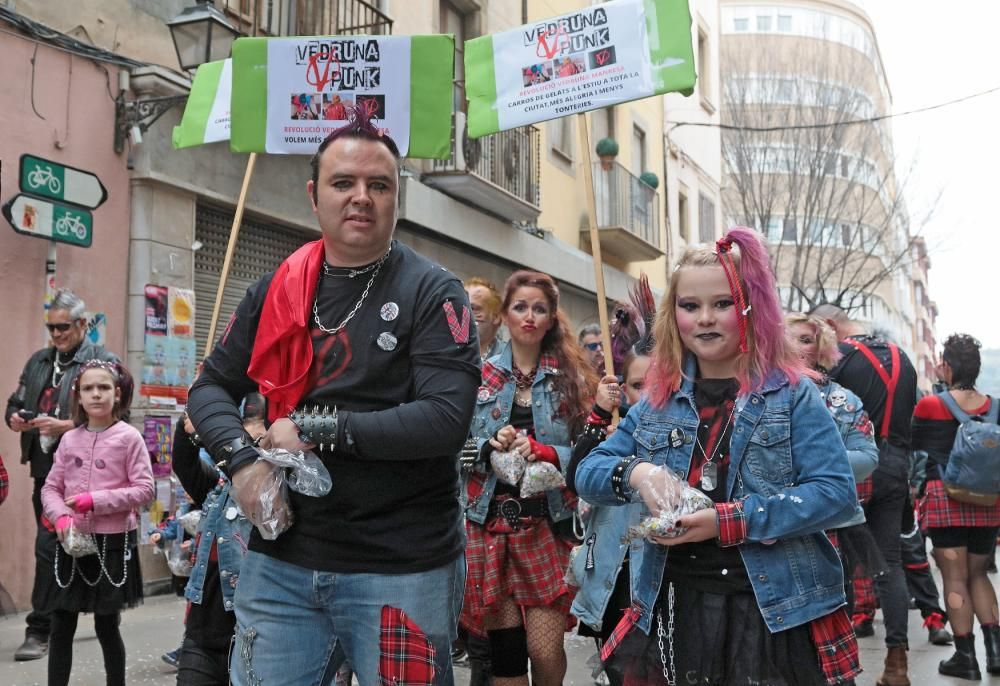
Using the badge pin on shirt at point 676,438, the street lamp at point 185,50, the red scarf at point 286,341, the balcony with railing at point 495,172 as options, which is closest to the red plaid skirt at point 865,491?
the badge pin on shirt at point 676,438

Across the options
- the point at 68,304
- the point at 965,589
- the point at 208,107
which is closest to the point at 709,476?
the point at 965,589

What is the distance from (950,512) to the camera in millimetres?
6371

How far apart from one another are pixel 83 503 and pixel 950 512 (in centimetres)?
481

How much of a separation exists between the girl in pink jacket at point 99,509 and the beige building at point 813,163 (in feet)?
68.3

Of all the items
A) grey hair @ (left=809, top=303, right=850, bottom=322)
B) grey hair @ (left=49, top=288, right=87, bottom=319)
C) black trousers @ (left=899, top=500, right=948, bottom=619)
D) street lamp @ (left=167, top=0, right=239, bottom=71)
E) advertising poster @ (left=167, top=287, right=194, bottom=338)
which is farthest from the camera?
advertising poster @ (left=167, top=287, right=194, bottom=338)

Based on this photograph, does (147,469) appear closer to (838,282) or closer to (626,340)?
(626,340)

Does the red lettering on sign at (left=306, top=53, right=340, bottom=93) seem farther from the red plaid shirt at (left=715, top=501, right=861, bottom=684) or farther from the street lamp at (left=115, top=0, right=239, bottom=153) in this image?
the red plaid shirt at (left=715, top=501, right=861, bottom=684)

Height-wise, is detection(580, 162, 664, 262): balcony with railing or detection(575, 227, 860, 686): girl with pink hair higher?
detection(580, 162, 664, 262): balcony with railing

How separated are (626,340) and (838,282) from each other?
24.5 m

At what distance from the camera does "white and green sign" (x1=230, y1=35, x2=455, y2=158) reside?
6.33 m

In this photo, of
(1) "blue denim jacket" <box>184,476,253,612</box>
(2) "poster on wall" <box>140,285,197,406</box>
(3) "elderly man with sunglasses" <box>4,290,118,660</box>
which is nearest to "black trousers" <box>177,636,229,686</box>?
(1) "blue denim jacket" <box>184,476,253,612</box>

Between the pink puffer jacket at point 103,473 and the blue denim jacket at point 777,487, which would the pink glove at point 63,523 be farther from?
the blue denim jacket at point 777,487

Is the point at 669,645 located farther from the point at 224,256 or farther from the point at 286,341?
the point at 224,256

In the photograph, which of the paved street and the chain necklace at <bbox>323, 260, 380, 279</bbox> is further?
the paved street
